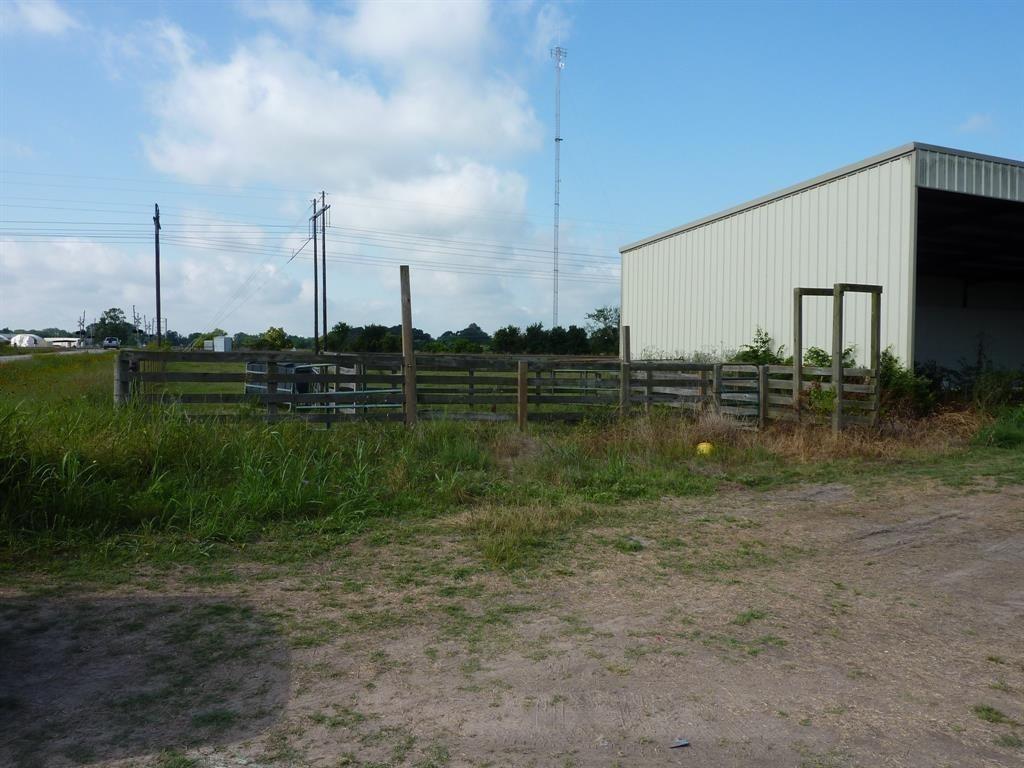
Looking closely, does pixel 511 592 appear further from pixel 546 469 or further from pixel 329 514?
pixel 546 469

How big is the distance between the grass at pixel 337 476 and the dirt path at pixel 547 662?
1.83 feet

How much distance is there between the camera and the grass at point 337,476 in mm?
6414

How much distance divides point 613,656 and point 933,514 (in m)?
5.04

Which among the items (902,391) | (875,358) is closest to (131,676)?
(875,358)

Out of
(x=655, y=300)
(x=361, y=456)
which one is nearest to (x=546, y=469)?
(x=361, y=456)

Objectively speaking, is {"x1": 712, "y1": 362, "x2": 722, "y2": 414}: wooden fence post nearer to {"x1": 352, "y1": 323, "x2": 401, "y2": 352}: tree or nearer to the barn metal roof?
the barn metal roof

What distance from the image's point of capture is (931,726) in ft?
11.5

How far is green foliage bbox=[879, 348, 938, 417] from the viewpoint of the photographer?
14367 millimetres

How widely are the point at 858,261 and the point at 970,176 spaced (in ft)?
7.97

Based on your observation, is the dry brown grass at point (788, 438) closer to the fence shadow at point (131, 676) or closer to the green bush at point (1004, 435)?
the green bush at point (1004, 435)

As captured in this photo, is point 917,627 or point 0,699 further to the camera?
point 917,627

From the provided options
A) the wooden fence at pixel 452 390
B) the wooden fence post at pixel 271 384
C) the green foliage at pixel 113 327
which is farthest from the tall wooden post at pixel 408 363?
the green foliage at pixel 113 327

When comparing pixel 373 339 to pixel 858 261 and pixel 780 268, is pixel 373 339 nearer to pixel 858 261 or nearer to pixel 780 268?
pixel 780 268

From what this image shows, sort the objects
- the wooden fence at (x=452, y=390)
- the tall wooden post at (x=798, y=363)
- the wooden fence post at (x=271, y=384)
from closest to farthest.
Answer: the wooden fence at (x=452, y=390) < the wooden fence post at (x=271, y=384) < the tall wooden post at (x=798, y=363)
